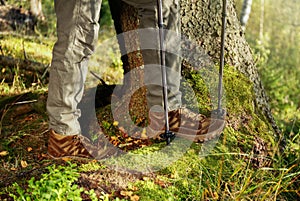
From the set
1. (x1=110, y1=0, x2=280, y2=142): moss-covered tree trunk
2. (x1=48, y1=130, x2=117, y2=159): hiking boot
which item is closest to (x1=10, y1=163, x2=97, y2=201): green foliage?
(x1=48, y1=130, x2=117, y2=159): hiking boot

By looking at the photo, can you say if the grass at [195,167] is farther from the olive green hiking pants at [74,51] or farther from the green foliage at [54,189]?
the olive green hiking pants at [74,51]

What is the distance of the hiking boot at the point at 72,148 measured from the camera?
9.43 ft

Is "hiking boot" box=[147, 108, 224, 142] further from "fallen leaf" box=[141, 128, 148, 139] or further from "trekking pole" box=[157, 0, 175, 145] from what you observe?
"trekking pole" box=[157, 0, 175, 145]

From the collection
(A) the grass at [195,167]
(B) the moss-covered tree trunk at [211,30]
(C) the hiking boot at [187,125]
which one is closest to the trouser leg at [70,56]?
(A) the grass at [195,167]

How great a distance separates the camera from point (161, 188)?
2.64m

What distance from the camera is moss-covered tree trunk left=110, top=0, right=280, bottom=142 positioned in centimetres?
338

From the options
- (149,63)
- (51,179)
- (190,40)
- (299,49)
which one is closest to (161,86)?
(149,63)

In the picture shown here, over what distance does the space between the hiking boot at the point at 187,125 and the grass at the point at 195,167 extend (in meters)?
0.07

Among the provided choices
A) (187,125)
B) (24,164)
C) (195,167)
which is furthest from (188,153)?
(24,164)

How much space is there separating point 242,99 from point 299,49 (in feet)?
27.4

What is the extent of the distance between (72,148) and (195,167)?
841 millimetres

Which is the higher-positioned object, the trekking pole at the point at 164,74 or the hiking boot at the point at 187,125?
the trekking pole at the point at 164,74

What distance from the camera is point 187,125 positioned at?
313cm

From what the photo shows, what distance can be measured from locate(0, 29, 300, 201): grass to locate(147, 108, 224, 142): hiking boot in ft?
0.24
